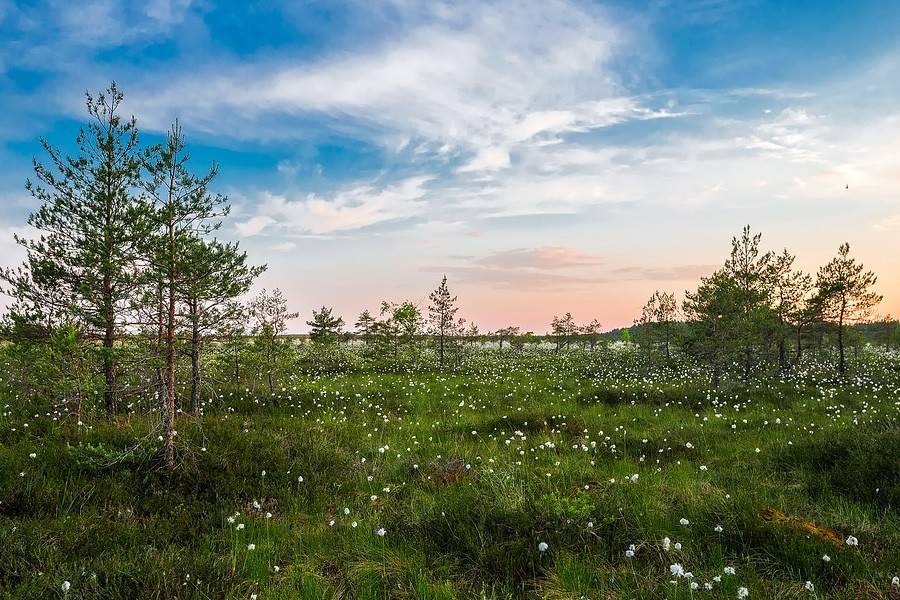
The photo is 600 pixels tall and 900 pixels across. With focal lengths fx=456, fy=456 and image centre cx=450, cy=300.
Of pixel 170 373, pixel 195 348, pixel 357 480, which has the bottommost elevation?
pixel 357 480

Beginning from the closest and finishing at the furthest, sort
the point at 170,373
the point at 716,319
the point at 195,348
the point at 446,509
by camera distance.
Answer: the point at 446,509, the point at 170,373, the point at 195,348, the point at 716,319

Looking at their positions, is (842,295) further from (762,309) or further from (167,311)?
(167,311)

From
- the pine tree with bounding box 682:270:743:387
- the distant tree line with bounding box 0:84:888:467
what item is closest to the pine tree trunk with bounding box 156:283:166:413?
the distant tree line with bounding box 0:84:888:467

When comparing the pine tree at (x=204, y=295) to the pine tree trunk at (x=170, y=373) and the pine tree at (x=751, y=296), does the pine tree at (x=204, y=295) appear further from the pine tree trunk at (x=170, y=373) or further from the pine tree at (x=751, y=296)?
the pine tree at (x=751, y=296)

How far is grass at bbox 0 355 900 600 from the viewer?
164 inches

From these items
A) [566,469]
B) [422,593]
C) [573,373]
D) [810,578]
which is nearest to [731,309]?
[573,373]

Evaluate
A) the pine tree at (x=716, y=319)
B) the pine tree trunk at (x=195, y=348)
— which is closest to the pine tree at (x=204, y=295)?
the pine tree trunk at (x=195, y=348)

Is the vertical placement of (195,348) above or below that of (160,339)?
below

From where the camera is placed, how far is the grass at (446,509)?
4.16 metres

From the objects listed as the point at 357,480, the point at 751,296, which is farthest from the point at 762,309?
the point at 357,480

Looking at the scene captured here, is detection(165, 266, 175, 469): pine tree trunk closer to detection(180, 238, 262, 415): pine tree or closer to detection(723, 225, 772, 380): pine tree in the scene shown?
detection(180, 238, 262, 415): pine tree

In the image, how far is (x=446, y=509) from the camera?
5.54 meters

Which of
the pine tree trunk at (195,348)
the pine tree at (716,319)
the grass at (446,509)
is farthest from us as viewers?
the pine tree at (716,319)

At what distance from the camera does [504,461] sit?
7.82m
